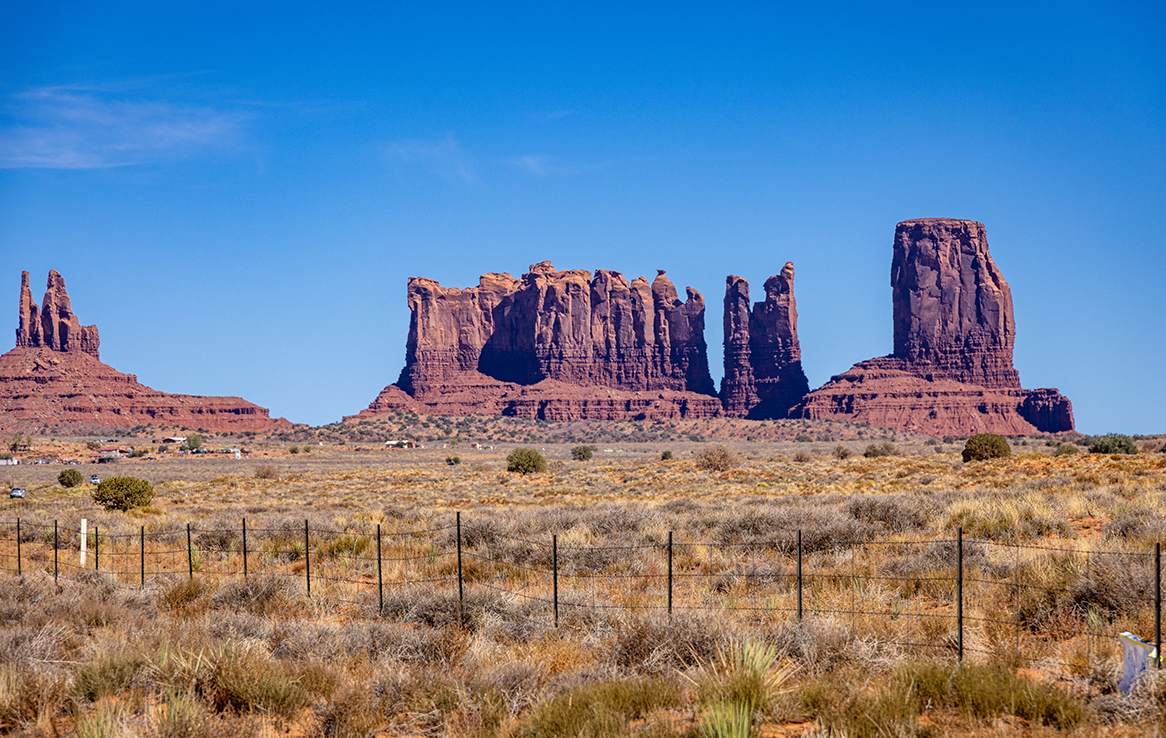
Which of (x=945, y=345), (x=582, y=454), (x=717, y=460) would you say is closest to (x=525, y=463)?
(x=717, y=460)

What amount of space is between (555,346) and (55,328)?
93.2 m

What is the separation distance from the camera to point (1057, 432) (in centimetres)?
14000

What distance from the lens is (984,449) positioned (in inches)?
1634

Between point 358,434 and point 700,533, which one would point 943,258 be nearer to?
point 358,434

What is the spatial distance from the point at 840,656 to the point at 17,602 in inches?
424

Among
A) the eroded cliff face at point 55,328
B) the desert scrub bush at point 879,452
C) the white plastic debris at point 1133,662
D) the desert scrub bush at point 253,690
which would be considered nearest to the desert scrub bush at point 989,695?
the white plastic debris at point 1133,662

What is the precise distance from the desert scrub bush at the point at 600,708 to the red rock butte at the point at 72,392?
150027mm

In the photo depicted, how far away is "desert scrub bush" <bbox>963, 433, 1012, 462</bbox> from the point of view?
41.3 meters

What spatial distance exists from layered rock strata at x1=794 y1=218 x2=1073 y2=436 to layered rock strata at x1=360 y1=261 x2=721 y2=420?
29.5m

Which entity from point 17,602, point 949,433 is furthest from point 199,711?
point 949,433

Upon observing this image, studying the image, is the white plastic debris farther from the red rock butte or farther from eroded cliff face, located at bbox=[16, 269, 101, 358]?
eroded cliff face, located at bbox=[16, 269, 101, 358]

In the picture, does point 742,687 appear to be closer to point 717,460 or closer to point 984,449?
point 984,449

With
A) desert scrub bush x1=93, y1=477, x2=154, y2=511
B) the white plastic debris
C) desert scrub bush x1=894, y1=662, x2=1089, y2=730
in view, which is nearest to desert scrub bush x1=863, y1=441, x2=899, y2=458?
desert scrub bush x1=93, y1=477, x2=154, y2=511

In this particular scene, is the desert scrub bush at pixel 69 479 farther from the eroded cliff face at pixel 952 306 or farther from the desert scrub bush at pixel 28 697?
the eroded cliff face at pixel 952 306
